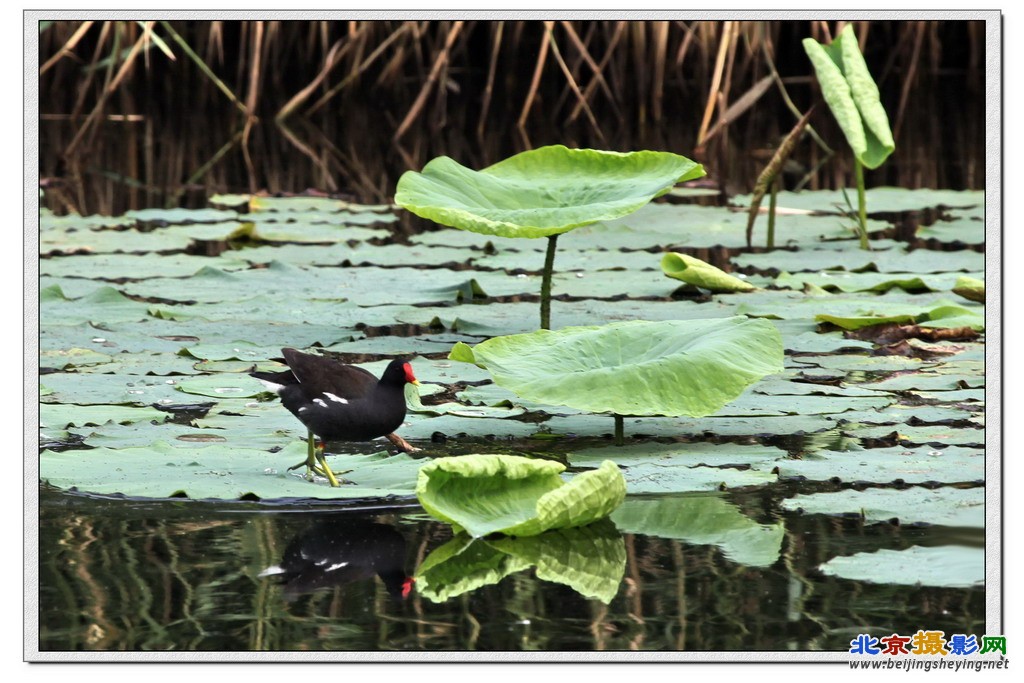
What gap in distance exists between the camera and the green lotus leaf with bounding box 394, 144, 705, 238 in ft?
17.8

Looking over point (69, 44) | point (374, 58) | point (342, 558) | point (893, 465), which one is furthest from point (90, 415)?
point (374, 58)

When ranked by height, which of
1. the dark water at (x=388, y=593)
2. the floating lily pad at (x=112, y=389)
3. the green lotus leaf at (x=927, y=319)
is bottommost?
the dark water at (x=388, y=593)

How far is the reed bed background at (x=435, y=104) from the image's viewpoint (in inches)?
449

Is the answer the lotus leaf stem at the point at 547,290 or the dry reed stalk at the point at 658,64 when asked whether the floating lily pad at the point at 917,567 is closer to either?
the lotus leaf stem at the point at 547,290

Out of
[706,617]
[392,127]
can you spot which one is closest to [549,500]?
[706,617]

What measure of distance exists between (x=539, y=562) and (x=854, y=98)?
4947 millimetres

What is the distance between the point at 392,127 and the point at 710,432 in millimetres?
10465

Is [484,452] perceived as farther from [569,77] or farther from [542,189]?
[569,77]

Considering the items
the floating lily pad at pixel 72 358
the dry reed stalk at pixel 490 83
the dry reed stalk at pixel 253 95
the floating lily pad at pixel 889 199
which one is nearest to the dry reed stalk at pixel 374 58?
the dry reed stalk at pixel 253 95

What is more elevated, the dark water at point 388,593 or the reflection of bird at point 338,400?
the reflection of bird at point 338,400

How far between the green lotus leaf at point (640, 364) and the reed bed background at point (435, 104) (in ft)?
16.8

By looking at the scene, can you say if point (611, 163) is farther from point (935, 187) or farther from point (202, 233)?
point (935, 187)

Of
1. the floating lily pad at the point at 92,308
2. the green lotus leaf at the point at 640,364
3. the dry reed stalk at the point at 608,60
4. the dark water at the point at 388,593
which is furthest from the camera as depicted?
the dry reed stalk at the point at 608,60

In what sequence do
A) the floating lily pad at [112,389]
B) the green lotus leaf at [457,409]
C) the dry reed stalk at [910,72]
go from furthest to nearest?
1. the dry reed stalk at [910,72]
2. the floating lily pad at [112,389]
3. the green lotus leaf at [457,409]
